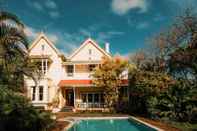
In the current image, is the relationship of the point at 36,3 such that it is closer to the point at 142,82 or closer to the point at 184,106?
the point at 142,82

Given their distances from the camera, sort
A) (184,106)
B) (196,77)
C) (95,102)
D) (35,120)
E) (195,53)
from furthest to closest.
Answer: (95,102), (196,77), (195,53), (184,106), (35,120)

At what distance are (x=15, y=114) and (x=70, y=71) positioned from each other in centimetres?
2825

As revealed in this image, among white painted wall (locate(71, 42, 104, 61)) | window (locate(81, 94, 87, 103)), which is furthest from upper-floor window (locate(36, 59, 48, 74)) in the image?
window (locate(81, 94, 87, 103))

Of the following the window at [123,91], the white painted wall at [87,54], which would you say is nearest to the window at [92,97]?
the window at [123,91]

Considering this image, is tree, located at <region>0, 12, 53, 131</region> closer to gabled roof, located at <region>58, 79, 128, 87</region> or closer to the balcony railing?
gabled roof, located at <region>58, 79, 128, 87</region>

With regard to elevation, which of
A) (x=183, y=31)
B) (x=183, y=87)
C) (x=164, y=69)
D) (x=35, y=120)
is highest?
(x=183, y=31)

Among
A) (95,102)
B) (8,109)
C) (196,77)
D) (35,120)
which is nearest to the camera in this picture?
(8,109)

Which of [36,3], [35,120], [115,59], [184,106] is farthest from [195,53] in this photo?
[35,120]

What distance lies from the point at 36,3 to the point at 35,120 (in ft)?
44.1

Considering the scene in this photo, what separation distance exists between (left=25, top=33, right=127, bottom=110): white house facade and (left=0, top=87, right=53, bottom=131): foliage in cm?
2375

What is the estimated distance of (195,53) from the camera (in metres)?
26.4

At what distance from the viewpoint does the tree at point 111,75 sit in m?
36.7

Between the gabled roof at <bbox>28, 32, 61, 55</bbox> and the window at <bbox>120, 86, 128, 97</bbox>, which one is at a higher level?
the gabled roof at <bbox>28, 32, 61, 55</bbox>

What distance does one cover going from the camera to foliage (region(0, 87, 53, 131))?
44.8ft
